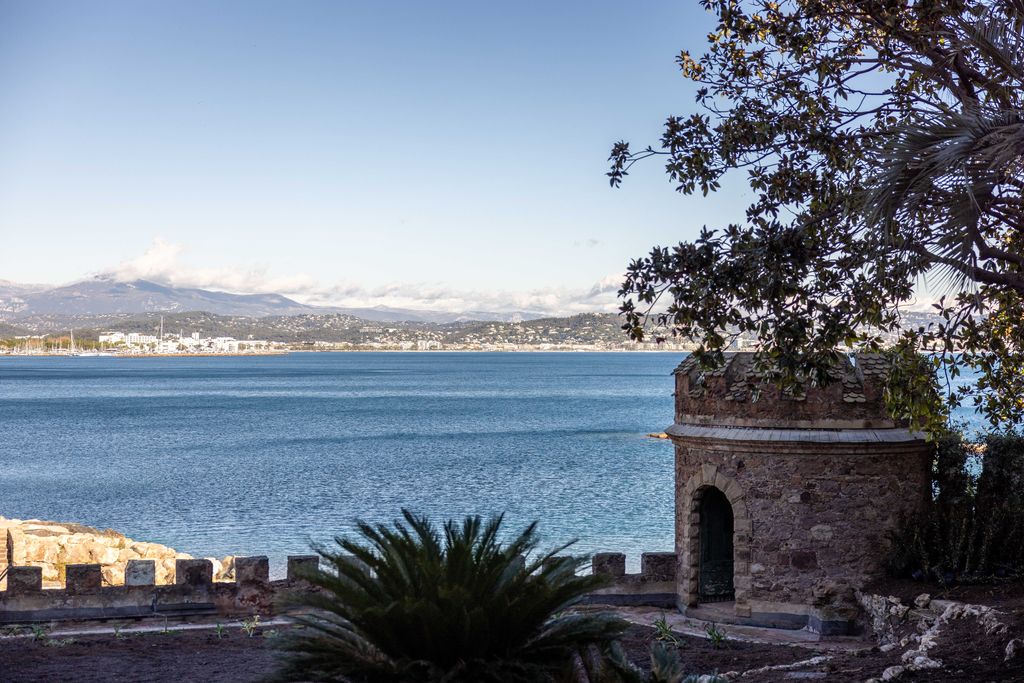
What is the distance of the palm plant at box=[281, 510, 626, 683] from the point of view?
6.56 meters

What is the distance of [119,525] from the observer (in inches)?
1328

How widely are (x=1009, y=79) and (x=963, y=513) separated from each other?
5.37 metres

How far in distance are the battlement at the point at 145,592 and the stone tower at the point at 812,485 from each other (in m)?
1.74

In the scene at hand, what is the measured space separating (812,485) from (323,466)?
133 feet

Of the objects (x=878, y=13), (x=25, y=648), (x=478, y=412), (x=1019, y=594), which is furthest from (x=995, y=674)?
(x=478, y=412)

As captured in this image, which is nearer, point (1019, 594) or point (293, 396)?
point (1019, 594)

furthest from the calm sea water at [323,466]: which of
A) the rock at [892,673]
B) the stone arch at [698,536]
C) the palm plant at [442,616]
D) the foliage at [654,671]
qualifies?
the palm plant at [442,616]

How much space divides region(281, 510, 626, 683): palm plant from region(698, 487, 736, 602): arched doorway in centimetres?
682

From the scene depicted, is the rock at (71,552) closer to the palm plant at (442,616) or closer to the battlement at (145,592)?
the battlement at (145,592)

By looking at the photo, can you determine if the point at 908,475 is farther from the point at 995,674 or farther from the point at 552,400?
the point at 552,400

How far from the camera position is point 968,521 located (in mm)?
11625

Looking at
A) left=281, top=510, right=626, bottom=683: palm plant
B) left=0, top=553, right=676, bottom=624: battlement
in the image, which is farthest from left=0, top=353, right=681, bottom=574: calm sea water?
left=281, top=510, right=626, bottom=683: palm plant

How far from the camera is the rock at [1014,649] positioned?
27.0 feet

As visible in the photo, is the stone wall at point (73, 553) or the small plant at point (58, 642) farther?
the stone wall at point (73, 553)
